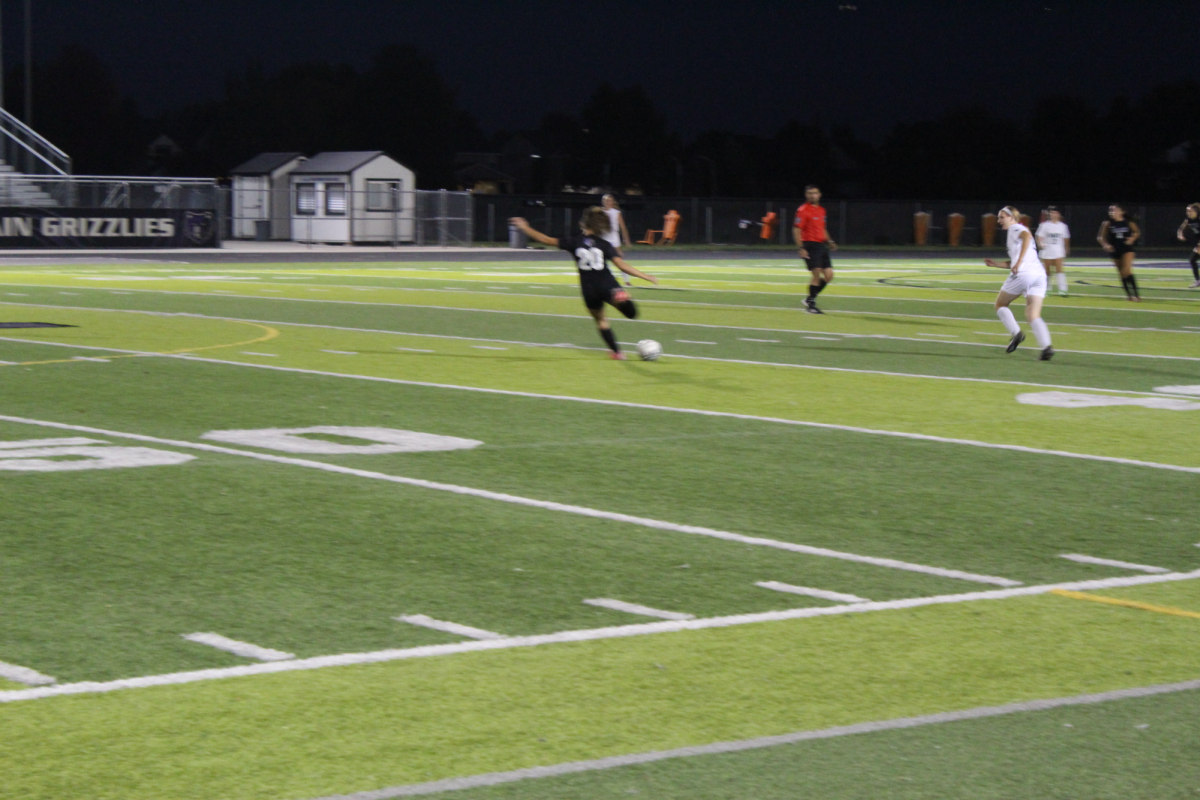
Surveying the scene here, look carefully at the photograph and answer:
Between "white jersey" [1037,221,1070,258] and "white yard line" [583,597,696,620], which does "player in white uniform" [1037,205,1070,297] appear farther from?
"white yard line" [583,597,696,620]

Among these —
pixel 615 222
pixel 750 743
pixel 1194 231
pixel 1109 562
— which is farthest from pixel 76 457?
pixel 1194 231

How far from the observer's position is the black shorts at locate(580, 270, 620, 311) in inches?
632

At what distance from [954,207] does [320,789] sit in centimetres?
6744

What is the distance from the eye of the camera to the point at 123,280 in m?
31.4

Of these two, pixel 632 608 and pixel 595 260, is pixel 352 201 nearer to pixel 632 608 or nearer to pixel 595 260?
pixel 595 260

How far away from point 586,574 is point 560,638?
1.06 m

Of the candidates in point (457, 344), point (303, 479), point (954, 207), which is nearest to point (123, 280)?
point (457, 344)

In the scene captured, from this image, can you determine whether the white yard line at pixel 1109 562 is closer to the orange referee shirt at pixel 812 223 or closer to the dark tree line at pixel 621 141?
the orange referee shirt at pixel 812 223

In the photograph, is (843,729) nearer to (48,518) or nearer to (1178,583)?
(1178,583)

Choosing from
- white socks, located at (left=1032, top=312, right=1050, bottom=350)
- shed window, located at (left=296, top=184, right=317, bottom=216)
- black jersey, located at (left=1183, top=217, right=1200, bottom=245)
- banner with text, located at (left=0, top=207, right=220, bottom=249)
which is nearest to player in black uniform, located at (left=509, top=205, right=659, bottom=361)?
white socks, located at (left=1032, top=312, right=1050, bottom=350)

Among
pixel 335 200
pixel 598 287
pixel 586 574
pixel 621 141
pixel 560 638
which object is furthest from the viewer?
pixel 621 141

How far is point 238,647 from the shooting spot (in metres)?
5.86

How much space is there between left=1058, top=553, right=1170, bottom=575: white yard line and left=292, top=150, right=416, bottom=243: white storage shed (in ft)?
153

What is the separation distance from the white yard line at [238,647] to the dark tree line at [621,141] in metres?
97.2
